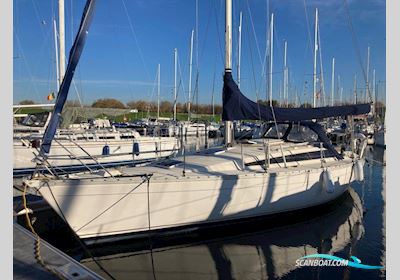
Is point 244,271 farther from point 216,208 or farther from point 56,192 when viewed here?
Result: point 56,192

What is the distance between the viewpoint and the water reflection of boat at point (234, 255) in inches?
Answer: 271

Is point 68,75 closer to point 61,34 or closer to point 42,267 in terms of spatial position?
point 42,267

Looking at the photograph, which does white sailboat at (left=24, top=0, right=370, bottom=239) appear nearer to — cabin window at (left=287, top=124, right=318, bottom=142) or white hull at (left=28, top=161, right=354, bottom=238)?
white hull at (left=28, top=161, right=354, bottom=238)

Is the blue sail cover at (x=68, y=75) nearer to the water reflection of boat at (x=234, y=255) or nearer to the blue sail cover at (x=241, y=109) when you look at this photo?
the water reflection of boat at (x=234, y=255)

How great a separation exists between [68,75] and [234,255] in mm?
4888

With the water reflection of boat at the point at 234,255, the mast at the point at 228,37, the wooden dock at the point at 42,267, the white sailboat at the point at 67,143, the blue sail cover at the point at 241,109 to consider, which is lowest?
the water reflection of boat at the point at 234,255

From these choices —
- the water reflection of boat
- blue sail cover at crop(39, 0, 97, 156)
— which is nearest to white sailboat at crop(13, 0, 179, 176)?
the water reflection of boat

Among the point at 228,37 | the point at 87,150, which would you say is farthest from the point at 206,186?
the point at 87,150

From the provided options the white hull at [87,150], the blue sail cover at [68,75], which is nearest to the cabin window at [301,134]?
the white hull at [87,150]

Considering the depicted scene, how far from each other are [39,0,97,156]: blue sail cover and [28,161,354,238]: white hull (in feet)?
2.74

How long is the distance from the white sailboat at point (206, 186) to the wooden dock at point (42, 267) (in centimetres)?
199

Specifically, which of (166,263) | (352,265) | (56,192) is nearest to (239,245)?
(166,263)

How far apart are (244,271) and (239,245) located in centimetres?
119

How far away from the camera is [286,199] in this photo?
9258 millimetres
